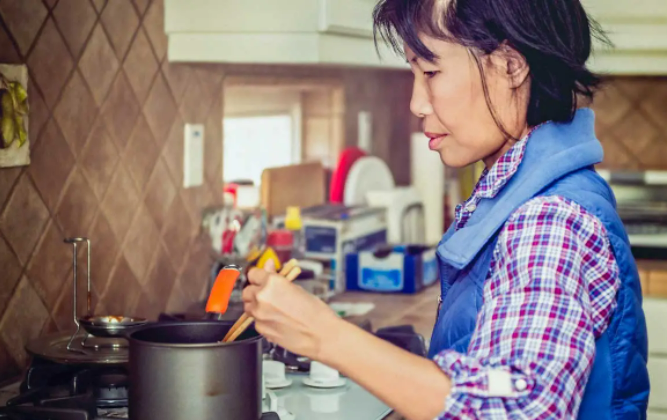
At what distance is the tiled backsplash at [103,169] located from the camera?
1.63m

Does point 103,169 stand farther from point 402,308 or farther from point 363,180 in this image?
point 363,180

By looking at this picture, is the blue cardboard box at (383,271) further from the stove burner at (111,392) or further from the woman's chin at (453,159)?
the woman's chin at (453,159)

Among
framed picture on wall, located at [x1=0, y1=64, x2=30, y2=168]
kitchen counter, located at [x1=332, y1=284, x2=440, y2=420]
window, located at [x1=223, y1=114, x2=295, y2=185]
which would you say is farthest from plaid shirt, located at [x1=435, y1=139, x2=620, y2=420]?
window, located at [x1=223, y1=114, x2=295, y2=185]

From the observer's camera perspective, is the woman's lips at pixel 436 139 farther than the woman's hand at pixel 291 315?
Yes

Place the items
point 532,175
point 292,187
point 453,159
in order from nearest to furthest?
1. point 532,175
2. point 453,159
3. point 292,187

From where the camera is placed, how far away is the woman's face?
108cm

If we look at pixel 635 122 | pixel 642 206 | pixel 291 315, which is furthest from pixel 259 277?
pixel 635 122

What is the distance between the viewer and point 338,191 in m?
3.10

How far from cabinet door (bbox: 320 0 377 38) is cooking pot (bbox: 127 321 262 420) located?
0.90 m

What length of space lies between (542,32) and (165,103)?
4.05 feet

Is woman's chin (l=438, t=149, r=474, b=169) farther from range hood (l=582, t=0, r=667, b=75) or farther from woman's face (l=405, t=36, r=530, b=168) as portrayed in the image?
range hood (l=582, t=0, r=667, b=75)

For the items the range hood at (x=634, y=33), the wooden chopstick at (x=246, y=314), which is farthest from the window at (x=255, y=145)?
the wooden chopstick at (x=246, y=314)

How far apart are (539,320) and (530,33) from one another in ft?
1.15

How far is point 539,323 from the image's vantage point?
885 millimetres
